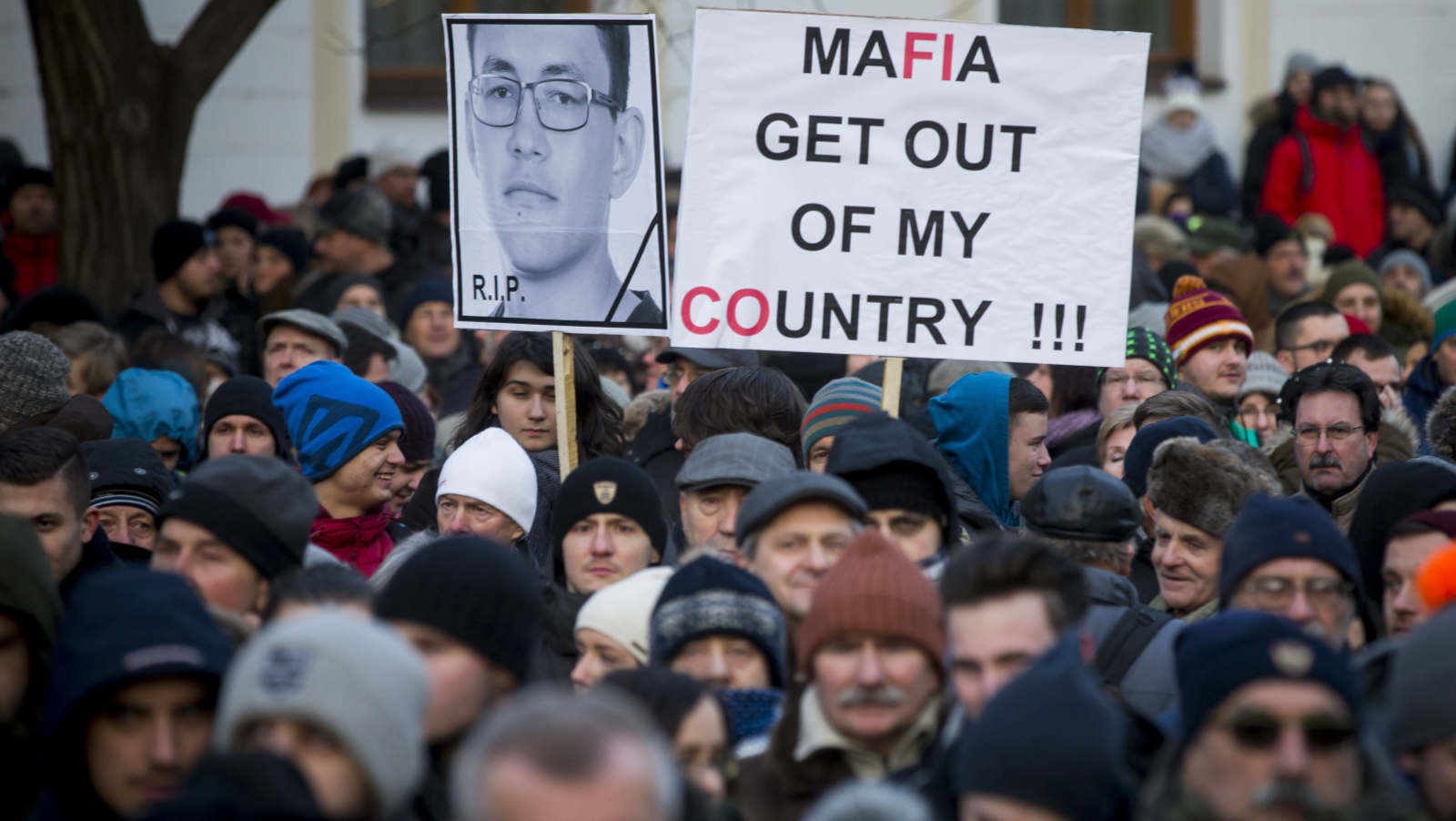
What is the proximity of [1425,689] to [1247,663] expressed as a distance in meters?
0.33

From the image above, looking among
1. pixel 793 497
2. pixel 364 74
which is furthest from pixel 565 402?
pixel 364 74

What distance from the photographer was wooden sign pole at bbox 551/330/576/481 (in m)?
6.40

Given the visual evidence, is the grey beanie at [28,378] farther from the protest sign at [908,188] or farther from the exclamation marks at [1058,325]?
the exclamation marks at [1058,325]

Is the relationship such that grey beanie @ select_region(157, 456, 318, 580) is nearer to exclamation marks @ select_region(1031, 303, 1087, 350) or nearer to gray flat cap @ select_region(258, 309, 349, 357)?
exclamation marks @ select_region(1031, 303, 1087, 350)

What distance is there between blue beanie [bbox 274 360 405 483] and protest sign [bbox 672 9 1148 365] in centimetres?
109

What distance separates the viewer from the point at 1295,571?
14.8 ft

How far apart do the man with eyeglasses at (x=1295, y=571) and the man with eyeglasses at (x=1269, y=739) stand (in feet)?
2.49

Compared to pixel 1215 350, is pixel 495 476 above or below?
below

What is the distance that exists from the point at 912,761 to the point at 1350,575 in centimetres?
125

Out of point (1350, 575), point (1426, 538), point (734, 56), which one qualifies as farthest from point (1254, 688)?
point (734, 56)

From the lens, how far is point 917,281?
247 inches

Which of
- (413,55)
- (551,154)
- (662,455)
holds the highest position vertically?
(413,55)

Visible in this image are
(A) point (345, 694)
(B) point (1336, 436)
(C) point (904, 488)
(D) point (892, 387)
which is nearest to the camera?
(A) point (345, 694)

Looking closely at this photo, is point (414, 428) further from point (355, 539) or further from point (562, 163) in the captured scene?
point (562, 163)
